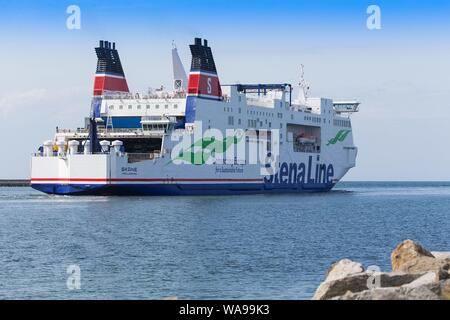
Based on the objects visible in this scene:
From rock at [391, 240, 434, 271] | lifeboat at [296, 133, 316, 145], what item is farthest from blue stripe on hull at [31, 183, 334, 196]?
rock at [391, 240, 434, 271]

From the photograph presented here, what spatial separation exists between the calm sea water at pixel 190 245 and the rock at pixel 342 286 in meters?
2.96

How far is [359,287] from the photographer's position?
41.3ft

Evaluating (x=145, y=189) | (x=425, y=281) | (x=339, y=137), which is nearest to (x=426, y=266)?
(x=425, y=281)

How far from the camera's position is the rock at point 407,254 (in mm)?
14875

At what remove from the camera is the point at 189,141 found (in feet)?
158

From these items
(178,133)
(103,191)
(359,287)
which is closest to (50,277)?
(359,287)

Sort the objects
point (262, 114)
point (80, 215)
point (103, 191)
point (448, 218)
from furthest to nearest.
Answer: point (262, 114) < point (103, 191) < point (448, 218) < point (80, 215)

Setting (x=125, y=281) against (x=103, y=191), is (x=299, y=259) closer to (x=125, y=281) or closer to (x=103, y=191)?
(x=125, y=281)

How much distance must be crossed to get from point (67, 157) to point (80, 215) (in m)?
11.1

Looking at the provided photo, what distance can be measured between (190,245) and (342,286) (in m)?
12.3

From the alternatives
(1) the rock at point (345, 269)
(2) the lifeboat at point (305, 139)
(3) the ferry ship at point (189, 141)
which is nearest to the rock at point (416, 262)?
(1) the rock at point (345, 269)

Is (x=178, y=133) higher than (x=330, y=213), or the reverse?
(x=178, y=133)

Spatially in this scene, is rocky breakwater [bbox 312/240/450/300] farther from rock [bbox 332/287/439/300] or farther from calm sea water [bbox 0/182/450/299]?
calm sea water [bbox 0/182/450/299]

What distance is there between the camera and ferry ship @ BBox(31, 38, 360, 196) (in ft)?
149
